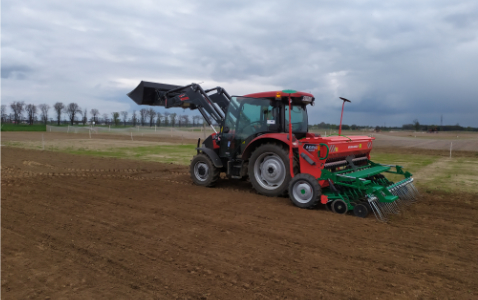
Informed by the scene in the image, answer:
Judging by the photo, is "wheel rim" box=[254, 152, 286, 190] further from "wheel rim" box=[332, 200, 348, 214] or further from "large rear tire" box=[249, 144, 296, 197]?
"wheel rim" box=[332, 200, 348, 214]

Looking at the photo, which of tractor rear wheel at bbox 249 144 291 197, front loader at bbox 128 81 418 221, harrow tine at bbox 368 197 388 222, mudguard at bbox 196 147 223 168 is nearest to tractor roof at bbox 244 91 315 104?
front loader at bbox 128 81 418 221

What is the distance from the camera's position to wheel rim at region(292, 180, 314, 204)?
650 centimetres

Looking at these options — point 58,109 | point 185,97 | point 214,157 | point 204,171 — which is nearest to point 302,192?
point 214,157

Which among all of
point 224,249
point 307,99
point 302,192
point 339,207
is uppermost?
point 307,99

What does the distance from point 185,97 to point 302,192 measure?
175 inches

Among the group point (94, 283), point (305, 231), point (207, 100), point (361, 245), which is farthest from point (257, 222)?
point (207, 100)

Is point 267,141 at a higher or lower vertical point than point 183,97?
lower

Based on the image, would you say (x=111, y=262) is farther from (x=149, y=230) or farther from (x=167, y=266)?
(x=149, y=230)

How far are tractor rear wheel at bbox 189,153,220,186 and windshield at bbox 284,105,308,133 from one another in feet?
7.22

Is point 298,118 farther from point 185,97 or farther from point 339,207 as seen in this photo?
point 185,97

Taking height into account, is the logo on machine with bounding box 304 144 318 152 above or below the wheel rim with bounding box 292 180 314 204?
above

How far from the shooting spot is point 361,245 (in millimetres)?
4805

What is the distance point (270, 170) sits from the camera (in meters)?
7.51

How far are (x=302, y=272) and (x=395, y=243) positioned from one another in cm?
176
